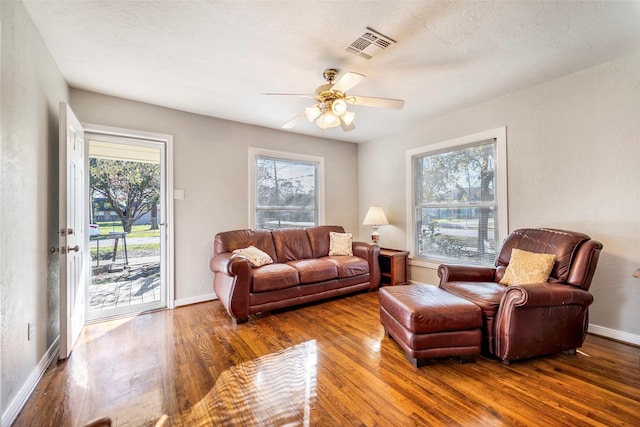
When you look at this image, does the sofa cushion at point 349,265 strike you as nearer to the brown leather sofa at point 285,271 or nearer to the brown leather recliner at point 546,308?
the brown leather sofa at point 285,271

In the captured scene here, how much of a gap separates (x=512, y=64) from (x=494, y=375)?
265 cm

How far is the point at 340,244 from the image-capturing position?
14.0 ft

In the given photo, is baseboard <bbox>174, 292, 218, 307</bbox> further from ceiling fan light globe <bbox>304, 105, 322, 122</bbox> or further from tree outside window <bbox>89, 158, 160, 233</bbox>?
ceiling fan light globe <bbox>304, 105, 322, 122</bbox>

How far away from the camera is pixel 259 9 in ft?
5.93

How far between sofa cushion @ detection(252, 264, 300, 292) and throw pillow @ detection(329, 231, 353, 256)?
3.47 feet

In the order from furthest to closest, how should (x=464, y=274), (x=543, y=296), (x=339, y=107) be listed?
(x=464, y=274), (x=339, y=107), (x=543, y=296)

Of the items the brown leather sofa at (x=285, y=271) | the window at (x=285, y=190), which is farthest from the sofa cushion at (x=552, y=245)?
the window at (x=285, y=190)

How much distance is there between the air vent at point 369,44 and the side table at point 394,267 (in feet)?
9.10

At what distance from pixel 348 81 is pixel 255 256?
2.24m

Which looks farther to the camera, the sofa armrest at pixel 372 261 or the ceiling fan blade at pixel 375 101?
the sofa armrest at pixel 372 261

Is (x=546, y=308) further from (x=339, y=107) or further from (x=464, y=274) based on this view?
(x=339, y=107)

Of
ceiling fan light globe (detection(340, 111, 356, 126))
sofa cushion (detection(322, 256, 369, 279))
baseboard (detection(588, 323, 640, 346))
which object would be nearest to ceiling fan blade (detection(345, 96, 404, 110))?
ceiling fan light globe (detection(340, 111, 356, 126))

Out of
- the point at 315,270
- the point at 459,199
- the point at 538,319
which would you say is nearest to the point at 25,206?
the point at 315,270

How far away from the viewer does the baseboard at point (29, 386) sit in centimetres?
153
